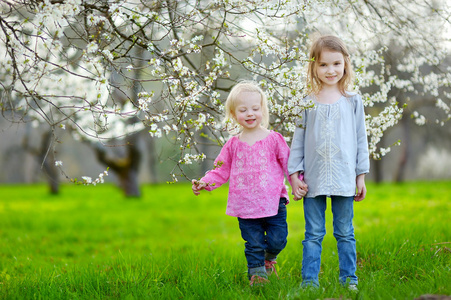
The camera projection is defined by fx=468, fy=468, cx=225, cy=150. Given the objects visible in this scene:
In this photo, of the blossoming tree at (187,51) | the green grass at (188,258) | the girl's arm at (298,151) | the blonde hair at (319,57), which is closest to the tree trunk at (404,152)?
the green grass at (188,258)

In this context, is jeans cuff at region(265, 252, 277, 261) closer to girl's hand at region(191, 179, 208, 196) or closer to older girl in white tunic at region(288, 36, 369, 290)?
older girl in white tunic at region(288, 36, 369, 290)

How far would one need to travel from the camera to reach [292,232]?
8445mm

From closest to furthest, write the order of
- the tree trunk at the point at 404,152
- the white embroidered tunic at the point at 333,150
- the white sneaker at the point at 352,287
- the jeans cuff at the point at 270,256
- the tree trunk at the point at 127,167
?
the white sneaker at the point at 352,287, the white embroidered tunic at the point at 333,150, the jeans cuff at the point at 270,256, the tree trunk at the point at 127,167, the tree trunk at the point at 404,152

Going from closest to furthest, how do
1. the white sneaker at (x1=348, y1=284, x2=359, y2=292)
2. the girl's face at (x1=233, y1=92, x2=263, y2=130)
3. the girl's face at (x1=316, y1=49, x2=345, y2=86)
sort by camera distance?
1. the white sneaker at (x1=348, y1=284, x2=359, y2=292)
2. the girl's face at (x1=316, y1=49, x2=345, y2=86)
3. the girl's face at (x1=233, y1=92, x2=263, y2=130)

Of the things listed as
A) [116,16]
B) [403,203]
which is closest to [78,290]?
[116,16]

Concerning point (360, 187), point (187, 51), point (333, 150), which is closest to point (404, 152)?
point (360, 187)

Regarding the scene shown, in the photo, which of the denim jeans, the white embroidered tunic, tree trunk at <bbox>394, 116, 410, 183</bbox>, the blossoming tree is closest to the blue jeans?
the white embroidered tunic

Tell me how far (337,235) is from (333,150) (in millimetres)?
601

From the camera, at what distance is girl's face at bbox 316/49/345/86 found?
3289mm

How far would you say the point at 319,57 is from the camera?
3.33 meters

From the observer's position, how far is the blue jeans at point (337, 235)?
3225 mm

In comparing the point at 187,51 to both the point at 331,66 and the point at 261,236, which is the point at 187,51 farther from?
the point at 261,236

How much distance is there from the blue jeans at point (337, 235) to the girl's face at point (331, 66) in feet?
2.75

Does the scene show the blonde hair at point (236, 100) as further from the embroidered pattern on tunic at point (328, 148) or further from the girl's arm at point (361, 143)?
the girl's arm at point (361, 143)
